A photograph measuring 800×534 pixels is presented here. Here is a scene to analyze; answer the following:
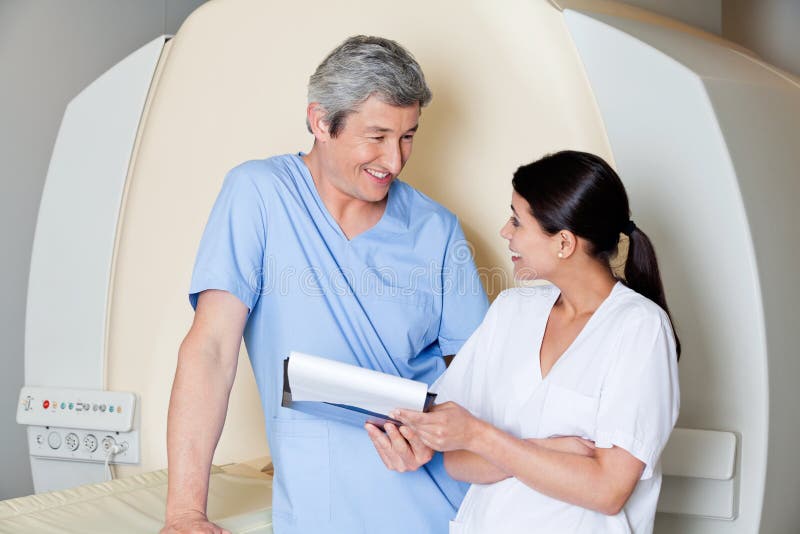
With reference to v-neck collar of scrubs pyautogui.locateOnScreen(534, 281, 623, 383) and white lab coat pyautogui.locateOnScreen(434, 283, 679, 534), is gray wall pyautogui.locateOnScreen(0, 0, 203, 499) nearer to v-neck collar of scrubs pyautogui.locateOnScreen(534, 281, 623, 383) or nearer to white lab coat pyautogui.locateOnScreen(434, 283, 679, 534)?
white lab coat pyautogui.locateOnScreen(434, 283, 679, 534)

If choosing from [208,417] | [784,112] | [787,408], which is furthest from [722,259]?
[208,417]

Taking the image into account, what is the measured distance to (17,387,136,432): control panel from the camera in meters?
2.28

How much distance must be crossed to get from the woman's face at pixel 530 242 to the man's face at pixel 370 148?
0.26 meters

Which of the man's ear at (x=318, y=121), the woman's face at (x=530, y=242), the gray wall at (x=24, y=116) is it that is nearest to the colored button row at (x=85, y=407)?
the gray wall at (x=24, y=116)

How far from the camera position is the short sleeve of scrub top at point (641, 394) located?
1251 mm

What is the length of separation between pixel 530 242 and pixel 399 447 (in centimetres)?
36

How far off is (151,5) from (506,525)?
220cm

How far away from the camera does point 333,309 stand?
1.62 metres

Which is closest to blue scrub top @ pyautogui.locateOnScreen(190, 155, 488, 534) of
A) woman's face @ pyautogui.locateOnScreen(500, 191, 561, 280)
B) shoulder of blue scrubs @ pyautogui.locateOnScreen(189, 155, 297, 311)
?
shoulder of blue scrubs @ pyautogui.locateOnScreen(189, 155, 297, 311)

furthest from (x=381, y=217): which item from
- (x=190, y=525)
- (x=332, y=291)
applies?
(x=190, y=525)

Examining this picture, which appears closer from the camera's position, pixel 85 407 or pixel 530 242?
pixel 530 242

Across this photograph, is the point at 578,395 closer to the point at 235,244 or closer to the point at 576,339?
the point at 576,339

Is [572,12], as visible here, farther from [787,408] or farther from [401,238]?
[787,408]

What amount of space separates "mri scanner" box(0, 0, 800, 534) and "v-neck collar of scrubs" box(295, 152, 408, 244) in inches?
12.3
